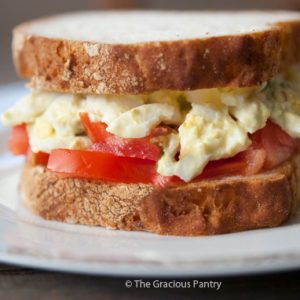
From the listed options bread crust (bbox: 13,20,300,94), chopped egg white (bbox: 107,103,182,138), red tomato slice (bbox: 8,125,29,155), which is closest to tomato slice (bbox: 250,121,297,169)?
bread crust (bbox: 13,20,300,94)

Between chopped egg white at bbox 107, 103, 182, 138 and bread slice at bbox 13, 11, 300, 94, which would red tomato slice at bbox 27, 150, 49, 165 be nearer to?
bread slice at bbox 13, 11, 300, 94

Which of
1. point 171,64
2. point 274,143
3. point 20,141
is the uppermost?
point 171,64

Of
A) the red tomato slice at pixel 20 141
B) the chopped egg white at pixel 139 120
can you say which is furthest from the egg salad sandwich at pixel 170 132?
the red tomato slice at pixel 20 141

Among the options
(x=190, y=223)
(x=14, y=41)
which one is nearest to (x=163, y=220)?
(x=190, y=223)

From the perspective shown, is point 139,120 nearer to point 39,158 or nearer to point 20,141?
point 39,158

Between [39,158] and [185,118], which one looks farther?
[39,158]

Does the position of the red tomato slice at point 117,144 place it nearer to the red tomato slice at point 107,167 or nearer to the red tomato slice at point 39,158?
the red tomato slice at point 107,167

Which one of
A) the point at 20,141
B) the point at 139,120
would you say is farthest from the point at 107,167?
the point at 20,141
